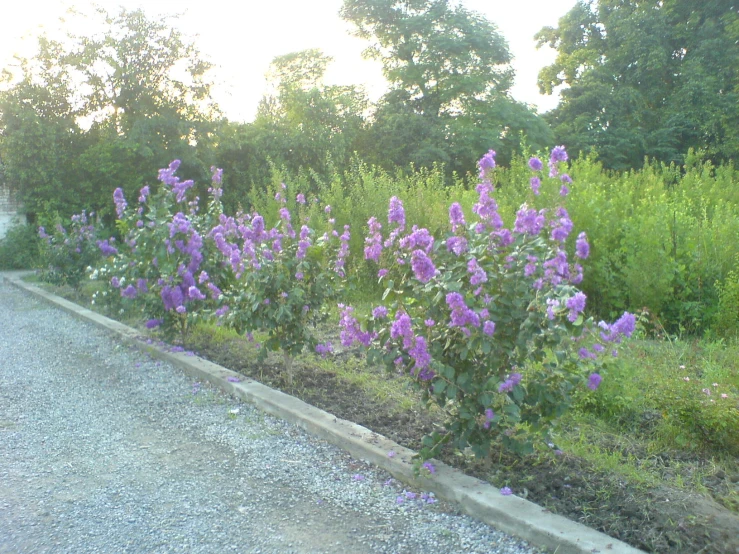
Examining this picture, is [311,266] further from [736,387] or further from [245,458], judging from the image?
[736,387]

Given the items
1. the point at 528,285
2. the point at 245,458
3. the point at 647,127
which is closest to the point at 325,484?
the point at 245,458

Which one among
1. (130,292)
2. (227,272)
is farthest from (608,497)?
(130,292)

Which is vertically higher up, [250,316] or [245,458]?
[250,316]

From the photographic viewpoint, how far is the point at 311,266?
509 cm

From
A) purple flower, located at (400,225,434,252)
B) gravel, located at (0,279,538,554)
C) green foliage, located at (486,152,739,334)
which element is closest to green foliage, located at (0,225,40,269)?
gravel, located at (0,279,538,554)

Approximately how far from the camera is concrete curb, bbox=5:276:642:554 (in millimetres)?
2650

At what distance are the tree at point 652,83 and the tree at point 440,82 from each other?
2089 millimetres

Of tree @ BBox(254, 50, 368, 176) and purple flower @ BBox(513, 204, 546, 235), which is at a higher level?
tree @ BBox(254, 50, 368, 176)

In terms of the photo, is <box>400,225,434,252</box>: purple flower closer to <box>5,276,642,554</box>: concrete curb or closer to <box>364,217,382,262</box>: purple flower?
<box>364,217,382,262</box>: purple flower

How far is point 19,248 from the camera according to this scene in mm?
17125

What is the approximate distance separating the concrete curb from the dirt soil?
104mm

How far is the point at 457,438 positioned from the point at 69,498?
191 cm

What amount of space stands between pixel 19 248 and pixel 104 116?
4.04m

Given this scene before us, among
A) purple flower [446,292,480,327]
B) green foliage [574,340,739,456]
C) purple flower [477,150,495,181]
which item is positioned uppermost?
purple flower [477,150,495,181]
